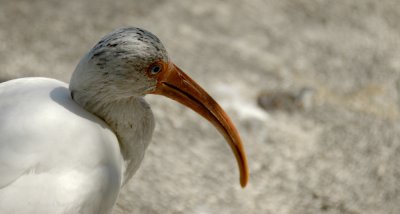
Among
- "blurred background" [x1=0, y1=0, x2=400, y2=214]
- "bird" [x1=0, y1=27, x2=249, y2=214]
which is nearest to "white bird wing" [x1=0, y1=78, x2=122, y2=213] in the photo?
"bird" [x1=0, y1=27, x2=249, y2=214]

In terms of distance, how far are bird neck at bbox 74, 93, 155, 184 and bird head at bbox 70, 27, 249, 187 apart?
0.15 feet

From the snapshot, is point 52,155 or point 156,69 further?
point 156,69

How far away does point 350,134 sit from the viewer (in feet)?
12.9

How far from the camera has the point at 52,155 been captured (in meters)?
2.35

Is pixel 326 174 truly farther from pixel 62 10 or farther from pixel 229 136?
pixel 62 10

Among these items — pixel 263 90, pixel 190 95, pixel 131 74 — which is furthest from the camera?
pixel 263 90

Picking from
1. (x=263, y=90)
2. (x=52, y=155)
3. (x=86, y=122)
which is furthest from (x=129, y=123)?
(x=263, y=90)

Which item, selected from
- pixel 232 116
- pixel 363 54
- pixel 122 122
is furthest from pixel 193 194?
pixel 363 54

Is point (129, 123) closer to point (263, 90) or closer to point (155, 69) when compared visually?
point (155, 69)

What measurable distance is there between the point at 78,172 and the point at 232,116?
169cm

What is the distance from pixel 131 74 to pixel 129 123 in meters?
0.31

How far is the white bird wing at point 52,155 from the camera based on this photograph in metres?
2.26

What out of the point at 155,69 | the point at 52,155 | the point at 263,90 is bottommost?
the point at 52,155

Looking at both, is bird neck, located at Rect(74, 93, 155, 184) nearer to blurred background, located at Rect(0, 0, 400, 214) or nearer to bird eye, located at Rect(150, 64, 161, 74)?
bird eye, located at Rect(150, 64, 161, 74)
